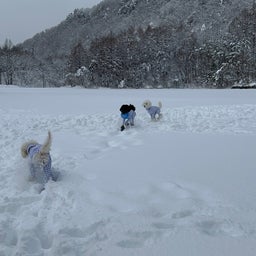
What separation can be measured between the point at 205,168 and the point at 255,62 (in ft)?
105

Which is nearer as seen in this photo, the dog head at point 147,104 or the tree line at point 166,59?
the dog head at point 147,104

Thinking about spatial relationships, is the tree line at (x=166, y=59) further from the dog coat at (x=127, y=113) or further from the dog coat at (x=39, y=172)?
the dog coat at (x=39, y=172)

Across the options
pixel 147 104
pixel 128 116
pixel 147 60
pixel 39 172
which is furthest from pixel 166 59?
pixel 39 172

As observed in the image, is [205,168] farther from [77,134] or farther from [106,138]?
[77,134]

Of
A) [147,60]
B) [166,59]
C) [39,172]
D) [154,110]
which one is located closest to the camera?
[39,172]

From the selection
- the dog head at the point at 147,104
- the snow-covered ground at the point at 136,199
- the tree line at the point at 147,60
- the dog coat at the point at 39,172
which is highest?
the tree line at the point at 147,60

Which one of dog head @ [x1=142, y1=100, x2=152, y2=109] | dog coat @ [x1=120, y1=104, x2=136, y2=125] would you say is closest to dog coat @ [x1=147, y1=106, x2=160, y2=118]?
dog head @ [x1=142, y1=100, x2=152, y2=109]

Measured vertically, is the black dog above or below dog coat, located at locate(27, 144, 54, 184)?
above

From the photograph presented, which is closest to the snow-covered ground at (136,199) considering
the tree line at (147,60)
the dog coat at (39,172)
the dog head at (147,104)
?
the dog coat at (39,172)

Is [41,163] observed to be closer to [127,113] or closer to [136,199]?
[136,199]

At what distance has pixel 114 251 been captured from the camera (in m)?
3.05

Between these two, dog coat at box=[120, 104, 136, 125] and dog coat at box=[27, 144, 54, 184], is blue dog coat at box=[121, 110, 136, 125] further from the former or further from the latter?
dog coat at box=[27, 144, 54, 184]

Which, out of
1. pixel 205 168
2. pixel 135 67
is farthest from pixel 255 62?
pixel 205 168

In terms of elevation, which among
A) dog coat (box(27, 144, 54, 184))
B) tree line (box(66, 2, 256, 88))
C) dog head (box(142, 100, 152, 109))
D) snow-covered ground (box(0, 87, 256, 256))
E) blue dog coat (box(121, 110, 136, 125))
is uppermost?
tree line (box(66, 2, 256, 88))
